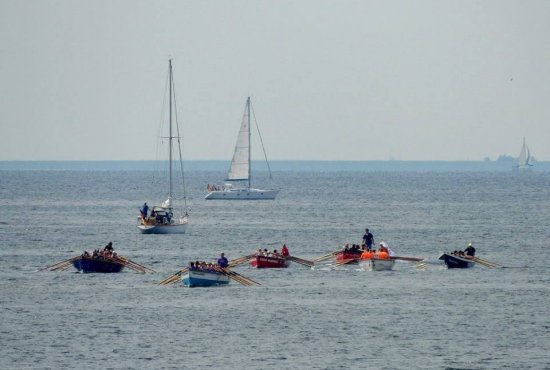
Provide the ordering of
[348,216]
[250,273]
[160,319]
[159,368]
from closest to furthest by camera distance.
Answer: [159,368]
[160,319]
[250,273]
[348,216]

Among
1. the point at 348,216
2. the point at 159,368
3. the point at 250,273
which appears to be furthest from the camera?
the point at 348,216

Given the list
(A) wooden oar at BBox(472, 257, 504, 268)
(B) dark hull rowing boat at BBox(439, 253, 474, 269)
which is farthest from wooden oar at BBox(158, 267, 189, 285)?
(A) wooden oar at BBox(472, 257, 504, 268)

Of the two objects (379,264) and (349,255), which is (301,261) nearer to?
(349,255)

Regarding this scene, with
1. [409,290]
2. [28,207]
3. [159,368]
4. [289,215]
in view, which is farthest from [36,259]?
[28,207]

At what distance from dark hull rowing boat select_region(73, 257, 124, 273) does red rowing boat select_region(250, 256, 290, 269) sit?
951 cm

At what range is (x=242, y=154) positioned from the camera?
193250 millimetres

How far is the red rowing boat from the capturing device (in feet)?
288

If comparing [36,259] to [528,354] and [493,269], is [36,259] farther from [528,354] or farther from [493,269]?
[528,354]

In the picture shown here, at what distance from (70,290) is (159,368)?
2410cm

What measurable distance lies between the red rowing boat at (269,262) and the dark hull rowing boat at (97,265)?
9.51 meters

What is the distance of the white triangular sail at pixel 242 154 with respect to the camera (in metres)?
192

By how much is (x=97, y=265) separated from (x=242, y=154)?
110 m

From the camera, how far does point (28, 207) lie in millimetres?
183375

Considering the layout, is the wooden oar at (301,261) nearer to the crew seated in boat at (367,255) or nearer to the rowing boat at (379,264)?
the crew seated in boat at (367,255)
